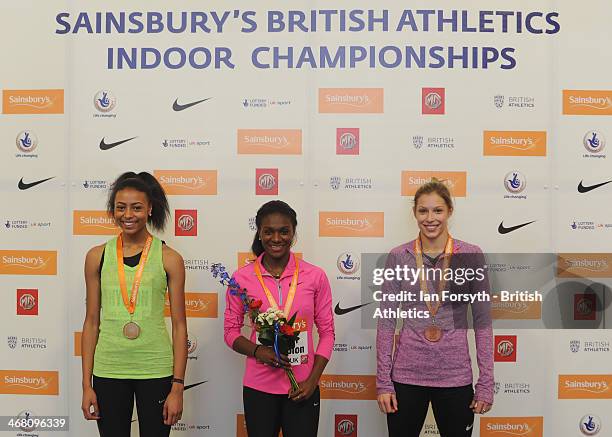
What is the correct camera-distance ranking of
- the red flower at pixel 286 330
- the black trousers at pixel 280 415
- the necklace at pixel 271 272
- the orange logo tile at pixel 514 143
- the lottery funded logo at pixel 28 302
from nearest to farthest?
the red flower at pixel 286 330 < the black trousers at pixel 280 415 < the necklace at pixel 271 272 < the orange logo tile at pixel 514 143 < the lottery funded logo at pixel 28 302

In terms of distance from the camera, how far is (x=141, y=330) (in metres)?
2.61

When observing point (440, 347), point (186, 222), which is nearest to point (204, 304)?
point (186, 222)

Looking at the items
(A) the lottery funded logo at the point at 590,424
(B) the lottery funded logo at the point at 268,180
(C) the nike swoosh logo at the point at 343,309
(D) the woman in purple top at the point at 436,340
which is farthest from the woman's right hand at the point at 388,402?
(A) the lottery funded logo at the point at 590,424

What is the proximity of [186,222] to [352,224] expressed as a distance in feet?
3.08

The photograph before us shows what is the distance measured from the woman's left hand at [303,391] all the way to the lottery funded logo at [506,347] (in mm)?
1263

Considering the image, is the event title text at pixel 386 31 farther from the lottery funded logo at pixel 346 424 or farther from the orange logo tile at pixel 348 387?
the lottery funded logo at pixel 346 424

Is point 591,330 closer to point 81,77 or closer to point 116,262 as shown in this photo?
point 116,262

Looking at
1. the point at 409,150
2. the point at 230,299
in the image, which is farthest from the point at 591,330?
the point at 230,299

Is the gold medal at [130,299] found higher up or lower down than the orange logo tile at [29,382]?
higher up

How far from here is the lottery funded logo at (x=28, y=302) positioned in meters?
3.37

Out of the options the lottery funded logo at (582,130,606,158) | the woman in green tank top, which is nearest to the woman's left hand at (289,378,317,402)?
the woman in green tank top

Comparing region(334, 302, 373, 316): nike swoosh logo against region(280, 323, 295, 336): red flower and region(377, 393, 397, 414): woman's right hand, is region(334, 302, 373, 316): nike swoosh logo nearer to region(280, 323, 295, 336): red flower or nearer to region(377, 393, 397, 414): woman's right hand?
region(377, 393, 397, 414): woman's right hand

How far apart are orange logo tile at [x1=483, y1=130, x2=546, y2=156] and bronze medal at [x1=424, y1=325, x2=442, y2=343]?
3.71 feet

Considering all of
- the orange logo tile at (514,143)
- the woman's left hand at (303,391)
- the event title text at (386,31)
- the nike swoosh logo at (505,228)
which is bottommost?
the woman's left hand at (303,391)
